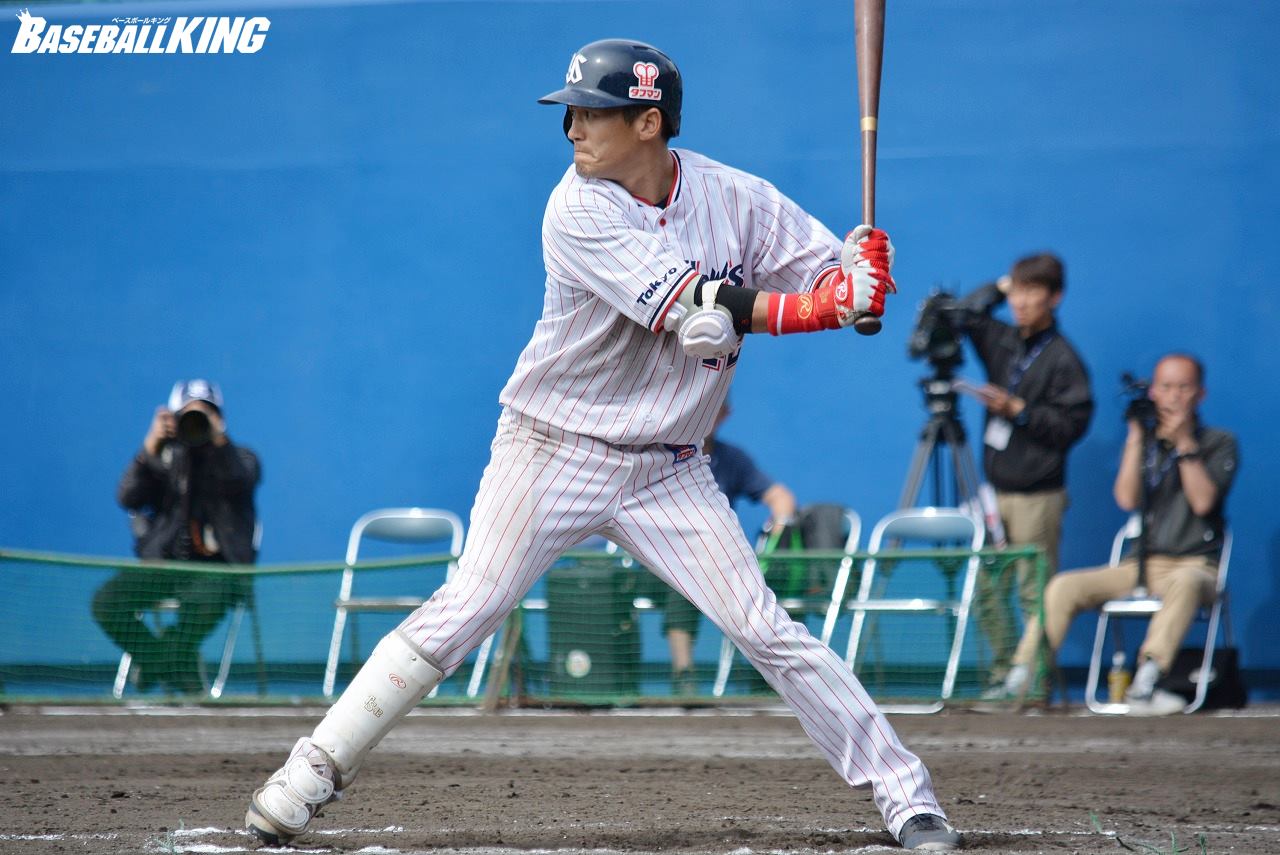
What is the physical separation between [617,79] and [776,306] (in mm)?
649

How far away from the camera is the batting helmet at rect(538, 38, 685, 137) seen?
3.64 metres

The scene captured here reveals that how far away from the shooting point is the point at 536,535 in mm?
3709

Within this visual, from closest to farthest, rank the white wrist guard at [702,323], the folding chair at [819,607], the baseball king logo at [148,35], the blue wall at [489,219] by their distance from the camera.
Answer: the white wrist guard at [702,323]
the folding chair at [819,607]
the blue wall at [489,219]
the baseball king logo at [148,35]

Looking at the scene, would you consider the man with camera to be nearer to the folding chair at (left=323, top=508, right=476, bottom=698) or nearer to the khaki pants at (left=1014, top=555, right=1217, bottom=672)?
the folding chair at (left=323, top=508, right=476, bottom=698)

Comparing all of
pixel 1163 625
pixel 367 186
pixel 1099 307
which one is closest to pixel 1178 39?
pixel 1099 307

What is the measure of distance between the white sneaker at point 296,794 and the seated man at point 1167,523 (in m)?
4.43

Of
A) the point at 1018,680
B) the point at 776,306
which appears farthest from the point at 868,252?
the point at 1018,680

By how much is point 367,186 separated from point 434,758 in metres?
4.23

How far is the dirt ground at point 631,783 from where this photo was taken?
3979mm

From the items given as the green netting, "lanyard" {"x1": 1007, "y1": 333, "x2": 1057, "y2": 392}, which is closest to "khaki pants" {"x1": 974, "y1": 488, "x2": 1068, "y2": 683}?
the green netting

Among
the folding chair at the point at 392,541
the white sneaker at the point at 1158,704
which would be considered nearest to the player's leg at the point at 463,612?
the folding chair at the point at 392,541

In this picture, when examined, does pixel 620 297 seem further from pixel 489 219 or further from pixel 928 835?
pixel 489 219

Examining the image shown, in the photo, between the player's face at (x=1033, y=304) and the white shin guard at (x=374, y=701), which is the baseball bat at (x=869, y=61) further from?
the player's face at (x=1033, y=304)

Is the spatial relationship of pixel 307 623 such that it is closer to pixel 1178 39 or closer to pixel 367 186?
pixel 367 186
